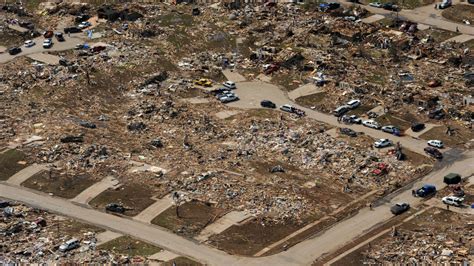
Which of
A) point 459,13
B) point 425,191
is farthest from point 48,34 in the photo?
point 425,191

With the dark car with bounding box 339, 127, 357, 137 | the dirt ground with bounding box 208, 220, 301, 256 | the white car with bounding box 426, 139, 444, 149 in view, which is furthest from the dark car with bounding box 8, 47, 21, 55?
the white car with bounding box 426, 139, 444, 149

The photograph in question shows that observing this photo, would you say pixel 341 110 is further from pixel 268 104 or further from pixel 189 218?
pixel 189 218

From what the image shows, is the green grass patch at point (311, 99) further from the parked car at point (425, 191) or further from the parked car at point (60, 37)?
the parked car at point (60, 37)

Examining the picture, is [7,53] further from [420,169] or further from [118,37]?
[420,169]

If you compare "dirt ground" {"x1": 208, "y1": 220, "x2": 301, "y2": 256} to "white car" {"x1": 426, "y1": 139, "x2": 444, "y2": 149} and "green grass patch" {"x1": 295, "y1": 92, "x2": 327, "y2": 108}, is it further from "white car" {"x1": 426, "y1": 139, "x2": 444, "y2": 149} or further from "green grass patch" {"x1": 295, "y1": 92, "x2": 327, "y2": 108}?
"green grass patch" {"x1": 295, "y1": 92, "x2": 327, "y2": 108}

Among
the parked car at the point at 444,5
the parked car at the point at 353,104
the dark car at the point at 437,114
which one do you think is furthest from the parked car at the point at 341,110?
the parked car at the point at 444,5

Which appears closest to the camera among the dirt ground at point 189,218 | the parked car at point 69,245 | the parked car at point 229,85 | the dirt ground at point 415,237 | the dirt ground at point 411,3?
the dirt ground at point 415,237
